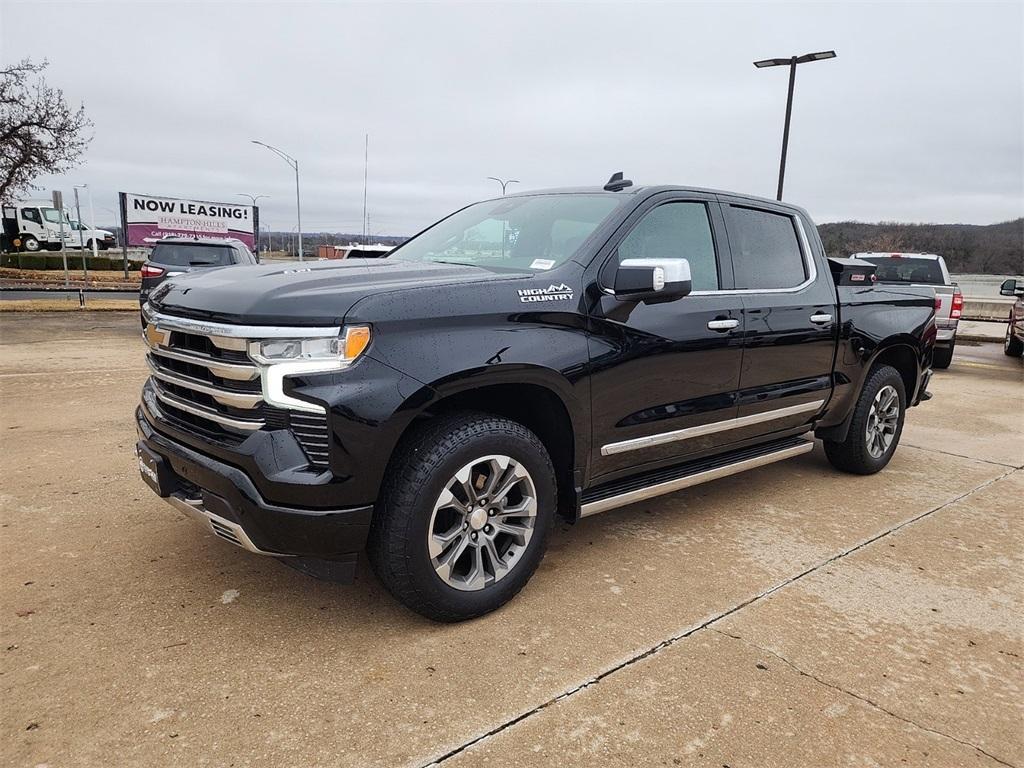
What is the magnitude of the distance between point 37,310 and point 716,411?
15763 mm

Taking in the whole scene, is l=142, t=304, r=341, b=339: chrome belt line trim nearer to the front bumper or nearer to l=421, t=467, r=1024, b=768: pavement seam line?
the front bumper

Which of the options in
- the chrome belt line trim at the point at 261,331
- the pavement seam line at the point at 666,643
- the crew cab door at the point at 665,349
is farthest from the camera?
the crew cab door at the point at 665,349

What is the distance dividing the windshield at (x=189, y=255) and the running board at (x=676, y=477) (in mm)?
10349

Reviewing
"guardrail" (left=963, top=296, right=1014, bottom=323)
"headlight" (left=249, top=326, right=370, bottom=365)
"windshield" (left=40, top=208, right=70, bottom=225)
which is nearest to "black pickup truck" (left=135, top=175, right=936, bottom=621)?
"headlight" (left=249, top=326, right=370, bottom=365)

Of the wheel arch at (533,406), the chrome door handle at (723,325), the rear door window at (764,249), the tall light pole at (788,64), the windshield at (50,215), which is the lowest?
the wheel arch at (533,406)

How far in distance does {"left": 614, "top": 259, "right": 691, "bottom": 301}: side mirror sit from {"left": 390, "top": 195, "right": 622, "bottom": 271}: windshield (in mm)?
287

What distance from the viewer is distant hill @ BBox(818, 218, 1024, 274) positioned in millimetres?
47281

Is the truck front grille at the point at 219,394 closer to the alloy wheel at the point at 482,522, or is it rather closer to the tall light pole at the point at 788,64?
the alloy wheel at the point at 482,522

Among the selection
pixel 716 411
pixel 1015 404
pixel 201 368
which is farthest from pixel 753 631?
pixel 1015 404

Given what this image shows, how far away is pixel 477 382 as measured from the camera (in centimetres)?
281

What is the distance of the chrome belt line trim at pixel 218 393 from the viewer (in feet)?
8.39

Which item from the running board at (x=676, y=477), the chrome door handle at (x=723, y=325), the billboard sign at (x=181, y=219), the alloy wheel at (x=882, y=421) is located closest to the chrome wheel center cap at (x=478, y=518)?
the running board at (x=676, y=477)

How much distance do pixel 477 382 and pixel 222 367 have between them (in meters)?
0.92

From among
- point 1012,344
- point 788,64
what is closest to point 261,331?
point 1012,344
